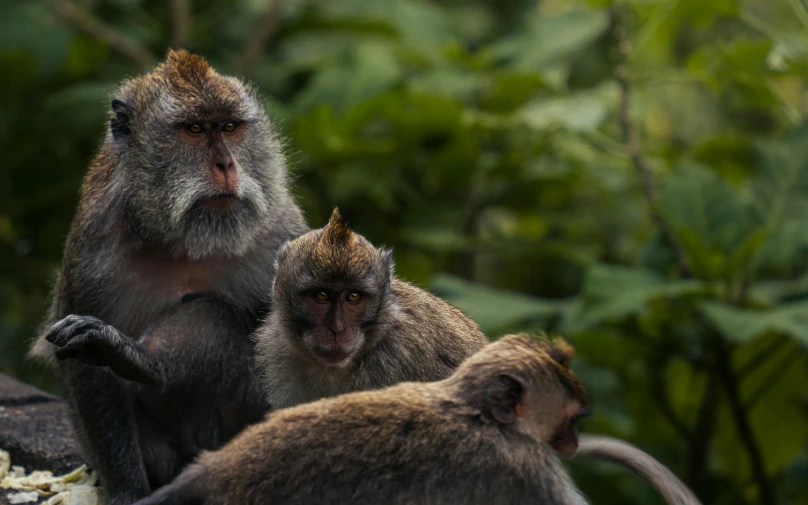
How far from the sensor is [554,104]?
8367mm

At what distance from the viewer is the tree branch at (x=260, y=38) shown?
959 cm

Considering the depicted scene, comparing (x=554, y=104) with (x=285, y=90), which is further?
(x=285, y=90)

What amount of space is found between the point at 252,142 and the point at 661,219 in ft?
12.5

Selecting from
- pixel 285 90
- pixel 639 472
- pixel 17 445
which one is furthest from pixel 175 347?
pixel 285 90

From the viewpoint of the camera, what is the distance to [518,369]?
3654 millimetres

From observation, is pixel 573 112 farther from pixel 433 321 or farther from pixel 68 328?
pixel 68 328

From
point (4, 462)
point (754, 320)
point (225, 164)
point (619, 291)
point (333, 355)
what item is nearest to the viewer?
point (333, 355)


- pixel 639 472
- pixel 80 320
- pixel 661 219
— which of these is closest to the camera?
pixel 639 472

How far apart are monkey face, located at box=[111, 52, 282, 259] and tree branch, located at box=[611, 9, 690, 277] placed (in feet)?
12.3

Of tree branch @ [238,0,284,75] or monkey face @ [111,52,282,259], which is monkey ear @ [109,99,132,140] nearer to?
monkey face @ [111,52,282,259]

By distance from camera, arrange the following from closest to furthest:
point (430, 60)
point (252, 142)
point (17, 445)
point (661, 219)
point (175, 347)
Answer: point (175, 347)
point (252, 142)
point (17, 445)
point (661, 219)
point (430, 60)

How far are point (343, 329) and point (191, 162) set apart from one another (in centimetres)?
109

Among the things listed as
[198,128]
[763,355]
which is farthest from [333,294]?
[763,355]

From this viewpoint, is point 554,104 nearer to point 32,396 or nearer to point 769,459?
point 769,459
